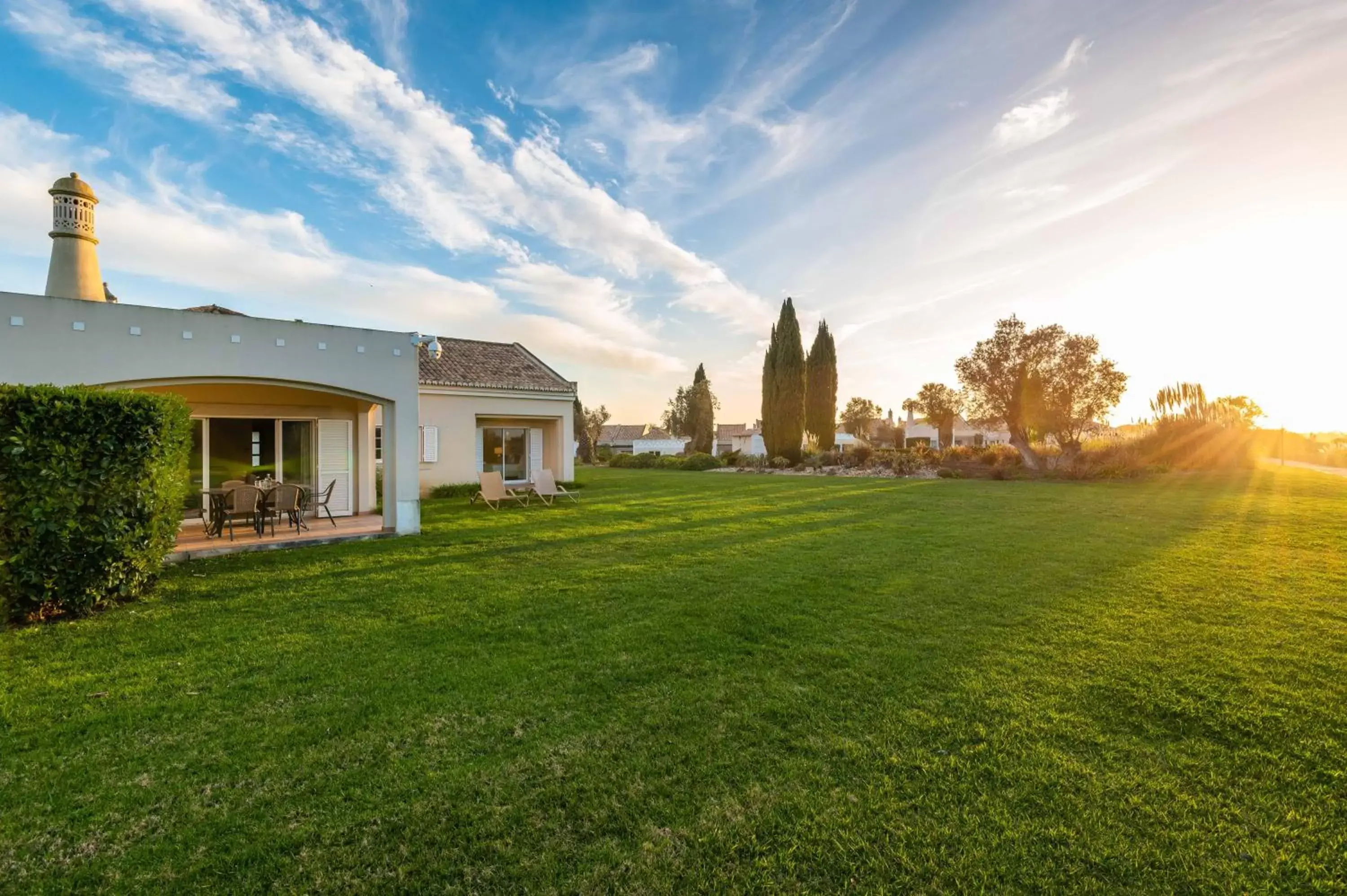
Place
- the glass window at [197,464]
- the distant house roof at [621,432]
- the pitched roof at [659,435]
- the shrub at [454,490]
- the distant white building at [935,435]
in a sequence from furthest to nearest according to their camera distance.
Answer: the distant house roof at [621,432] < the pitched roof at [659,435] < the distant white building at [935,435] < the shrub at [454,490] < the glass window at [197,464]

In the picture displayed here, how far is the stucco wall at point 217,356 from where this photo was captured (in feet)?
24.9

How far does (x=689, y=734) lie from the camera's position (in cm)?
340

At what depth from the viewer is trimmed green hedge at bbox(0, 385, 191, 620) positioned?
5.29 m

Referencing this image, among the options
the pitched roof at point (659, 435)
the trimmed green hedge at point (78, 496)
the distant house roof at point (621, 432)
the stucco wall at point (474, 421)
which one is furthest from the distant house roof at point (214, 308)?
the distant house roof at point (621, 432)

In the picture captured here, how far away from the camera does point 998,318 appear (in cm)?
2627

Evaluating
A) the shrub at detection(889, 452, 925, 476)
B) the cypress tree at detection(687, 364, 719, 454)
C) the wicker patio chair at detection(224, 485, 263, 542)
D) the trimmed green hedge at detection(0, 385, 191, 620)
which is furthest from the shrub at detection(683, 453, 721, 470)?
the trimmed green hedge at detection(0, 385, 191, 620)

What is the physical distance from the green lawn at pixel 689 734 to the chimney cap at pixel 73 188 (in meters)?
10.1

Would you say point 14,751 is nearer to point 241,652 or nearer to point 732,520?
point 241,652

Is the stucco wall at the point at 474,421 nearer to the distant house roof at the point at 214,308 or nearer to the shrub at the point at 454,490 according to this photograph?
the shrub at the point at 454,490

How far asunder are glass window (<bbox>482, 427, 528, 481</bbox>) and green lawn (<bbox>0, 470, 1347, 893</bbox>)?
36.7 ft

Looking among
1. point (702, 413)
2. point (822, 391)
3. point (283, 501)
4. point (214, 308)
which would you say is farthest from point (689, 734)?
point (702, 413)

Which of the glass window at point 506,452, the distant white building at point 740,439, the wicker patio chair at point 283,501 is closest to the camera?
the wicker patio chair at point 283,501

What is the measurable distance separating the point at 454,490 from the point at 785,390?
23610 millimetres

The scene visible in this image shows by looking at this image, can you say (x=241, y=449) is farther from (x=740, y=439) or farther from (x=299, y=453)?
(x=740, y=439)
